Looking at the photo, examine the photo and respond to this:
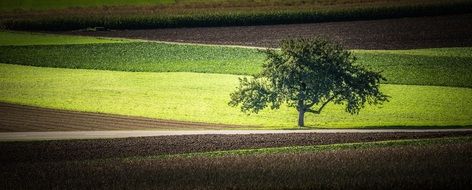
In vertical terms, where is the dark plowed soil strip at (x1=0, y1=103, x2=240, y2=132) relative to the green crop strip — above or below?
below

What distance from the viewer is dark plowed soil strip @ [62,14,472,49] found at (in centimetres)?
6869

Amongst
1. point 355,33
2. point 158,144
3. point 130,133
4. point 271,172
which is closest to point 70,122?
point 130,133

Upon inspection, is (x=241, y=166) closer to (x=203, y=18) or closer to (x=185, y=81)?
(x=185, y=81)

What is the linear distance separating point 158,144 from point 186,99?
48.0 feet

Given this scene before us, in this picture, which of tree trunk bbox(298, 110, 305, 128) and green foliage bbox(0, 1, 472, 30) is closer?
tree trunk bbox(298, 110, 305, 128)

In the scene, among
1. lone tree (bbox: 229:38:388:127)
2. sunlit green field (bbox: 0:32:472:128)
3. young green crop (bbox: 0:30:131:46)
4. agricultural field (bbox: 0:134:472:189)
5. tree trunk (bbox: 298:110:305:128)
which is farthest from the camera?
young green crop (bbox: 0:30:131:46)

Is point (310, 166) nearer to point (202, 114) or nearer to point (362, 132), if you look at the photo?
point (362, 132)

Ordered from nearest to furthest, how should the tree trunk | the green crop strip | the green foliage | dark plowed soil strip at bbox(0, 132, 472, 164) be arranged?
dark plowed soil strip at bbox(0, 132, 472, 164), the tree trunk, the green crop strip, the green foliage

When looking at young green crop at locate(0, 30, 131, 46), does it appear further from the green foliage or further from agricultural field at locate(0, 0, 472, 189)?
the green foliage

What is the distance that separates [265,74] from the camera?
42719 millimetres

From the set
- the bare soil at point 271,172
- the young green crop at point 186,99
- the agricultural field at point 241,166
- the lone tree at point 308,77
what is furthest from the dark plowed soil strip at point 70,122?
the bare soil at point 271,172

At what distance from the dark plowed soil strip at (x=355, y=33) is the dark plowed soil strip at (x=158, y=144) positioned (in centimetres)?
3034

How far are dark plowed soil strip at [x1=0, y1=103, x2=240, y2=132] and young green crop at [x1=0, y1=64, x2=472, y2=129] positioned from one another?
134 centimetres

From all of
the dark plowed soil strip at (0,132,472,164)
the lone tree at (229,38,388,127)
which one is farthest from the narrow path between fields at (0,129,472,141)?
the lone tree at (229,38,388,127)
